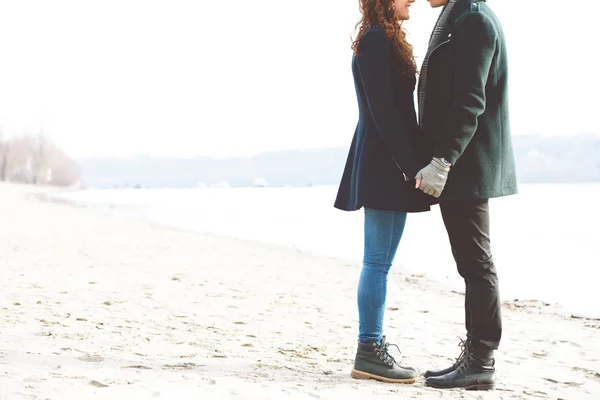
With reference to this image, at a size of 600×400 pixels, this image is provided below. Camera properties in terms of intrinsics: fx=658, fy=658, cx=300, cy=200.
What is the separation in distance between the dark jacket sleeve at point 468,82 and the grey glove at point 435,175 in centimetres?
5

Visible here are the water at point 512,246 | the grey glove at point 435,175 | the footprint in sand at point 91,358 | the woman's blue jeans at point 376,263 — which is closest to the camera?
the grey glove at point 435,175

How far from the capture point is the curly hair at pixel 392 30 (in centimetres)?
309

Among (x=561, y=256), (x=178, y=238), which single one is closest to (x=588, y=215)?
(x=561, y=256)

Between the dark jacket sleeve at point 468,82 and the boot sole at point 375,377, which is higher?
the dark jacket sleeve at point 468,82

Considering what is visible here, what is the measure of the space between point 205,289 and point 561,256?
895cm

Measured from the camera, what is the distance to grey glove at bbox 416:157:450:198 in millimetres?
2966

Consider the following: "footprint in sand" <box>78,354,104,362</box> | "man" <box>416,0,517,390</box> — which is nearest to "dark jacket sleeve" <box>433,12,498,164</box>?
"man" <box>416,0,517,390</box>

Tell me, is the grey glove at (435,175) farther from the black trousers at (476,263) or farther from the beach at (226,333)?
the beach at (226,333)

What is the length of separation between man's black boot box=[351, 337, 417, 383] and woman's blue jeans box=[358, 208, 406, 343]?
0.04 m

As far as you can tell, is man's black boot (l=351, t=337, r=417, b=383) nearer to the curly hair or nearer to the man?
the man


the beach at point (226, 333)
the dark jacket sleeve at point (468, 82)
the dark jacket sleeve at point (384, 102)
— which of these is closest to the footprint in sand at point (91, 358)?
the beach at point (226, 333)

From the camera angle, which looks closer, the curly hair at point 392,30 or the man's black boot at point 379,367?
the curly hair at point 392,30

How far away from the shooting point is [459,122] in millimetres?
2961

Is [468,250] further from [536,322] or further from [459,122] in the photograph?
[536,322]
